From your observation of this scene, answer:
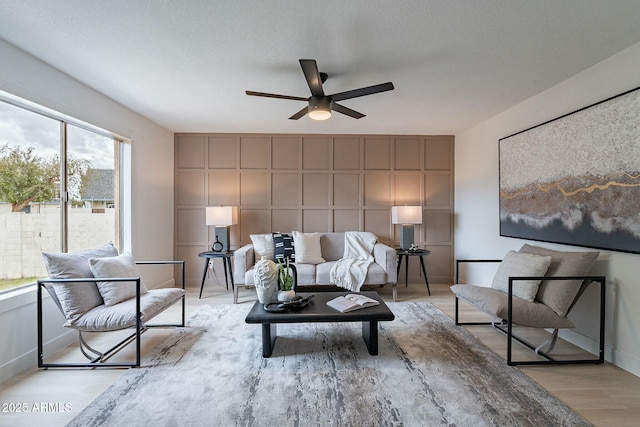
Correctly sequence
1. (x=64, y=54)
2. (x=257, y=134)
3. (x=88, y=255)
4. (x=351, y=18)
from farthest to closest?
(x=257, y=134)
(x=88, y=255)
(x=64, y=54)
(x=351, y=18)

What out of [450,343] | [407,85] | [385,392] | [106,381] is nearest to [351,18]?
[407,85]

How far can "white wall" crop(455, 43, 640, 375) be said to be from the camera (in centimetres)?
226

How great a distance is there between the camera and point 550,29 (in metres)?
2.02

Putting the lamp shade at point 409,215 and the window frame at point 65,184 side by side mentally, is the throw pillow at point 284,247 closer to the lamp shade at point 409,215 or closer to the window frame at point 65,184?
the lamp shade at point 409,215

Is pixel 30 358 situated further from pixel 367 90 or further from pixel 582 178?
pixel 582 178

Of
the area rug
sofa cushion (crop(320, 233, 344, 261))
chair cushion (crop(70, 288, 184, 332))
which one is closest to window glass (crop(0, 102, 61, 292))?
chair cushion (crop(70, 288, 184, 332))

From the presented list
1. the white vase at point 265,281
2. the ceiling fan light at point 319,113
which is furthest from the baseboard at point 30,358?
the ceiling fan light at point 319,113

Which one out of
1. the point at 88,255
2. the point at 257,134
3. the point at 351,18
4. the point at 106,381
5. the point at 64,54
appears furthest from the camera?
the point at 257,134

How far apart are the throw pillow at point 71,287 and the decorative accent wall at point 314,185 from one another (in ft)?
7.81

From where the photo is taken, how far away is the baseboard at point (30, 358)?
84.7 inches

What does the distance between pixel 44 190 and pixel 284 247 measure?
261 centimetres

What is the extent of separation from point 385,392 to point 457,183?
379cm

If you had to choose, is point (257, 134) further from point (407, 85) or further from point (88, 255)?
point (88, 255)

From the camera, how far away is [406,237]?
448cm
